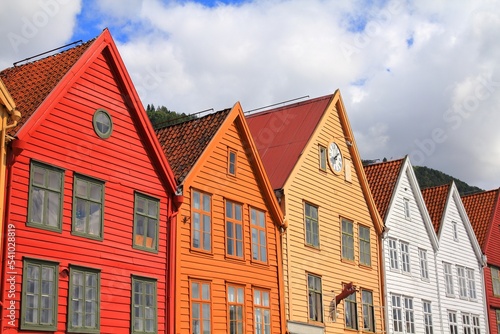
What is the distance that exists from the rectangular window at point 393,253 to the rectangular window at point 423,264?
295 cm

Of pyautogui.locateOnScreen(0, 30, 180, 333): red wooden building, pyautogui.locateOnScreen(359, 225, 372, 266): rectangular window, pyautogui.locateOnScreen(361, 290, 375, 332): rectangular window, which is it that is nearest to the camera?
pyautogui.locateOnScreen(0, 30, 180, 333): red wooden building

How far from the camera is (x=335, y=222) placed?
34.1m

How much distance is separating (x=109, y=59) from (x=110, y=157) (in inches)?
117

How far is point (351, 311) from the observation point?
3422 centimetres

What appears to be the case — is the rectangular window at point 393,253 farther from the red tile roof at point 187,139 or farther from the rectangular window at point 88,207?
the rectangular window at point 88,207

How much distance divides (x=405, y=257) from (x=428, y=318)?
3750 mm

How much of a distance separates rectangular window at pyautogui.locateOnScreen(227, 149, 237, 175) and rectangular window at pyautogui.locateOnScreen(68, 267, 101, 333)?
789cm

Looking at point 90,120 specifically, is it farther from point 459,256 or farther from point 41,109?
point 459,256

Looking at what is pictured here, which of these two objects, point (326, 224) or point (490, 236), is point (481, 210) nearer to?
point (490, 236)

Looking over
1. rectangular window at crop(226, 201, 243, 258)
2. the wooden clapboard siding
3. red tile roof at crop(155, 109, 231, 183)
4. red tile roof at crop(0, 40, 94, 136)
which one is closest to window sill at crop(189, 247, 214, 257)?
rectangular window at crop(226, 201, 243, 258)

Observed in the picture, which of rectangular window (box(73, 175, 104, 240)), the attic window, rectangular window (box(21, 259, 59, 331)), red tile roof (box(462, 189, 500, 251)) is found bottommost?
rectangular window (box(21, 259, 59, 331))

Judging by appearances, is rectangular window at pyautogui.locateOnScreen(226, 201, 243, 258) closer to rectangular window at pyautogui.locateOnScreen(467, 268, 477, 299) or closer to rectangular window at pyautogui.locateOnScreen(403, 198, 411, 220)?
rectangular window at pyautogui.locateOnScreen(403, 198, 411, 220)

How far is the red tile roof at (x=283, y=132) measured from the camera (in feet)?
105

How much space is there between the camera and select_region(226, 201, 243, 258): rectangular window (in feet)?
Answer: 90.8
